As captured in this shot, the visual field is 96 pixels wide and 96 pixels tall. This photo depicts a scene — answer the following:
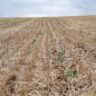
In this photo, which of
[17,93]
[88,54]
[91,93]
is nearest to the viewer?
[91,93]

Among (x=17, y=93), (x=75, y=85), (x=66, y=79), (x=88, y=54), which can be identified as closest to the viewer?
(x=17, y=93)

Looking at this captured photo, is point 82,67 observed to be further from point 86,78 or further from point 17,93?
point 17,93

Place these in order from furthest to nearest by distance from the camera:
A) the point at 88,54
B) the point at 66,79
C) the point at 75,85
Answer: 1. the point at 88,54
2. the point at 66,79
3. the point at 75,85

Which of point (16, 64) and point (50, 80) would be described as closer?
point (50, 80)

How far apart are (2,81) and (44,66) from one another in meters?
2.40

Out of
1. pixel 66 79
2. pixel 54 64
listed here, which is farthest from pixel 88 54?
pixel 66 79

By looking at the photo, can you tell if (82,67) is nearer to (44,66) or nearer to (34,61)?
(44,66)

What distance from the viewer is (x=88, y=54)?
12.7 m

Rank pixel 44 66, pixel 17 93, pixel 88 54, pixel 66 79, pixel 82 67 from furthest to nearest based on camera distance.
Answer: pixel 88 54, pixel 44 66, pixel 82 67, pixel 66 79, pixel 17 93

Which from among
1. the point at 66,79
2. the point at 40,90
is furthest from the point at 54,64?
the point at 40,90

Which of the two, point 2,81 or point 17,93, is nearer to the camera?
point 17,93

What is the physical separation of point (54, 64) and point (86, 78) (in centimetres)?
270

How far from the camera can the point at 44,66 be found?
34.0ft

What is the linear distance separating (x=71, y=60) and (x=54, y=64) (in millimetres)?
940
